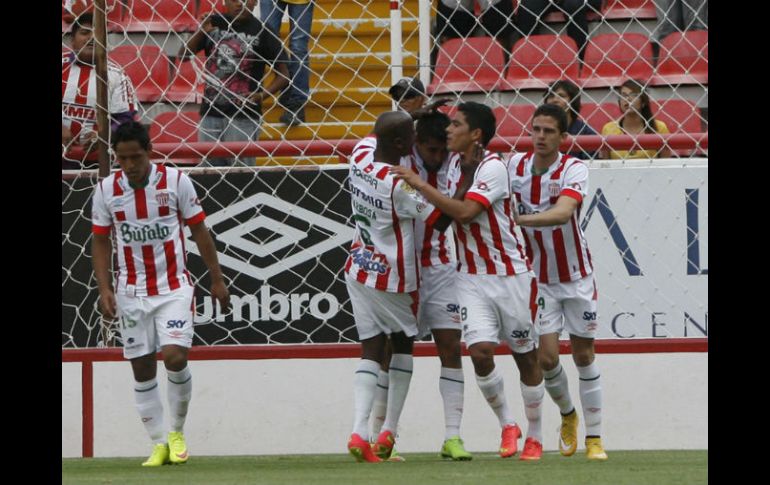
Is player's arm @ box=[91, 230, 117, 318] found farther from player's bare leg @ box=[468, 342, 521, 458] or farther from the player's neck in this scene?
the player's neck

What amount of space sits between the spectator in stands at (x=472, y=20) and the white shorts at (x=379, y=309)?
2573mm

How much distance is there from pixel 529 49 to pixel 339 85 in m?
1.38

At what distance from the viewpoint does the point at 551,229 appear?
7.41 metres

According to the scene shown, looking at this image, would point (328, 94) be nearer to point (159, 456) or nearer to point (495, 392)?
point (495, 392)

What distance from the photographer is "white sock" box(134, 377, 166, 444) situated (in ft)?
23.8

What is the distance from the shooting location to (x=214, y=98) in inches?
356

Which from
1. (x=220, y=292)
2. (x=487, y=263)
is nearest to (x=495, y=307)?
(x=487, y=263)

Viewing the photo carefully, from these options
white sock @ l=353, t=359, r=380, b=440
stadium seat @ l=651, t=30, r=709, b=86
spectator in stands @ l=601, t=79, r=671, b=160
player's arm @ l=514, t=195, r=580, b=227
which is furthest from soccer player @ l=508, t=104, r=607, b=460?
stadium seat @ l=651, t=30, r=709, b=86

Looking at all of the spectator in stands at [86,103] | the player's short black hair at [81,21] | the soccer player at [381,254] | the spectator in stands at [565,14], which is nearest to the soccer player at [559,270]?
the soccer player at [381,254]

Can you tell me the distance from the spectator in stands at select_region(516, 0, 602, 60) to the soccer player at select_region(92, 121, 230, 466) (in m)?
3.14

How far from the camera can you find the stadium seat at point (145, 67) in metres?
9.05

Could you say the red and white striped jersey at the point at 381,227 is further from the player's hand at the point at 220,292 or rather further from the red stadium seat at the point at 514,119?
the red stadium seat at the point at 514,119

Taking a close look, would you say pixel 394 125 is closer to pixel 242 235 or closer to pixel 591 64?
pixel 242 235

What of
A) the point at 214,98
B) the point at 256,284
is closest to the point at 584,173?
the point at 256,284
